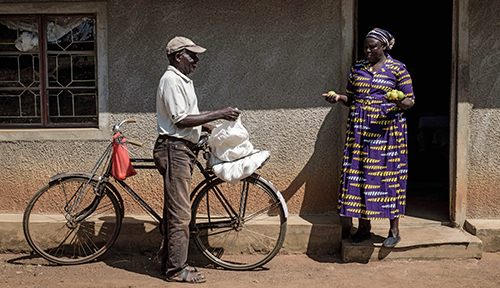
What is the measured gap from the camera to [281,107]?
5367mm

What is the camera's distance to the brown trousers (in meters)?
4.41

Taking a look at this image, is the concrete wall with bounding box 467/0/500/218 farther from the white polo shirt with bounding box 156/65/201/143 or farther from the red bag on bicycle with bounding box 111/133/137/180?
the red bag on bicycle with bounding box 111/133/137/180

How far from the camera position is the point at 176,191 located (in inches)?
174

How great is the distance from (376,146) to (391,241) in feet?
2.96

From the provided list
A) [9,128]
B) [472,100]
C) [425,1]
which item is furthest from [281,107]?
[425,1]

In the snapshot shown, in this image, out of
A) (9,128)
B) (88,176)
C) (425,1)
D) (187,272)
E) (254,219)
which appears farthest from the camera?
(425,1)

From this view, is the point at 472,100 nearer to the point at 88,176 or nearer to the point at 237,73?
the point at 237,73

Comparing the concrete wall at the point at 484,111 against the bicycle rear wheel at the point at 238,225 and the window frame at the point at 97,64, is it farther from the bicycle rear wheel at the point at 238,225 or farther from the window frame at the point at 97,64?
the window frame at the point at 97,64

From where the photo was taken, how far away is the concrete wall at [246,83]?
529 cm

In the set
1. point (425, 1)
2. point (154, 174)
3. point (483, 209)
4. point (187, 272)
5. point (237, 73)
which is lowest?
point (187, 272)

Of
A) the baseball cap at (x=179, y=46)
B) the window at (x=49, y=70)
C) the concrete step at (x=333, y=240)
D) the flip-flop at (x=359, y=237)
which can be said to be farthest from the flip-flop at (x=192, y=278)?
the window at (x=49, y=70)

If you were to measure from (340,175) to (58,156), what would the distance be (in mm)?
2918

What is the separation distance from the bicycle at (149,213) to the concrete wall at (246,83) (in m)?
0.36

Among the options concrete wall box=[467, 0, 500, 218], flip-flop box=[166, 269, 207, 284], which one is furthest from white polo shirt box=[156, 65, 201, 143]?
concrete wall box=[467, 0, 500, 218]
